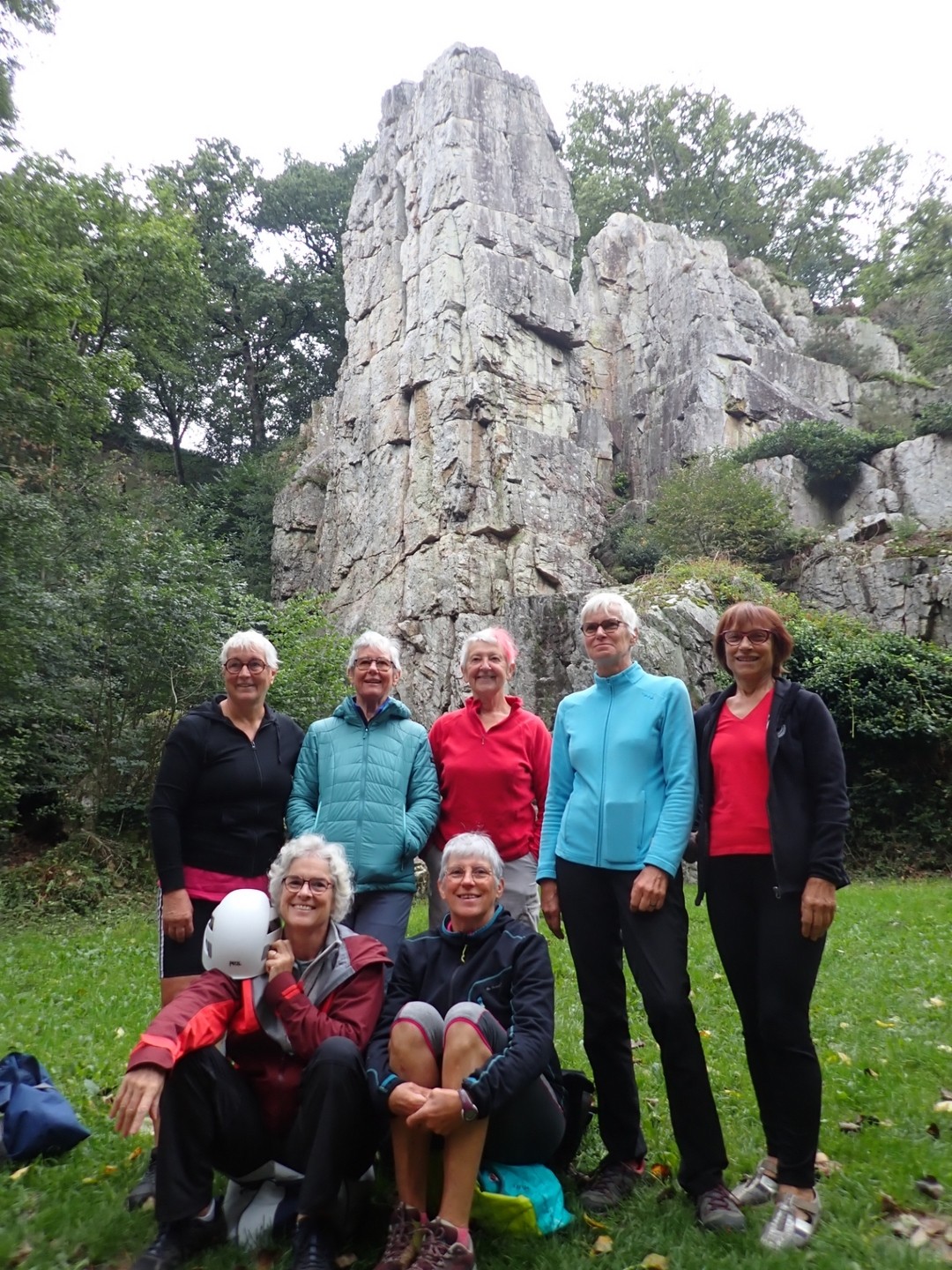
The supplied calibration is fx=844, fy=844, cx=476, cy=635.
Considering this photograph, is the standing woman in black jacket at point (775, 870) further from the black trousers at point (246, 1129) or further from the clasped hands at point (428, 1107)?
the black trousers at point (246, 1129)

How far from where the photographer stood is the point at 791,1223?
8.94 ft

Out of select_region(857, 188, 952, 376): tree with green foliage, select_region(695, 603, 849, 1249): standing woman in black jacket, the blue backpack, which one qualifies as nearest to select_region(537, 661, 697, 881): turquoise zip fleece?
select_region(695, 603, 849, 1249): standing woman in black jacket

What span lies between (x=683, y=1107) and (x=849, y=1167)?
0.86 meters

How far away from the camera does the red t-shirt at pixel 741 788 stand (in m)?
3.00

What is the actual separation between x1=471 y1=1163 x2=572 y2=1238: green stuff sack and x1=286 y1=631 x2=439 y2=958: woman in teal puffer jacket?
943 mm

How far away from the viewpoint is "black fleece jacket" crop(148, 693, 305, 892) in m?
3.56

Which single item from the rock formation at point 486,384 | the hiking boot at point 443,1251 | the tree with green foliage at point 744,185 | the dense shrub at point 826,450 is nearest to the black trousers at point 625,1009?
the hiking boot at point 443,1251

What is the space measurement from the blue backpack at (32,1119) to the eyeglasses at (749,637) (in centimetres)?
329

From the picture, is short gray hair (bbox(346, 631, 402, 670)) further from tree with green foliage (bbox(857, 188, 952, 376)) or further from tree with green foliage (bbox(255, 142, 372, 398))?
tree with green foliage (bbox(255, 142, 372, 398))

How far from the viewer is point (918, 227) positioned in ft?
102

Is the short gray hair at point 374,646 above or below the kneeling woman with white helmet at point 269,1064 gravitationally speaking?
above

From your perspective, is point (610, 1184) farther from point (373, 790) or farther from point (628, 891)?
point (373, 790)

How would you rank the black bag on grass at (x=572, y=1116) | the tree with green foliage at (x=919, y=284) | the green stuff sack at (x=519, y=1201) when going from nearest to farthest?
the green stuff sack at (x=519, y=1201)
the black bag on grass at (x=572, y=1116)
the tree with green foliage at (x=919, y=284)

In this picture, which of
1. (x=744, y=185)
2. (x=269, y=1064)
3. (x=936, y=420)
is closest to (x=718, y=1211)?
(x=269, y=1064)
